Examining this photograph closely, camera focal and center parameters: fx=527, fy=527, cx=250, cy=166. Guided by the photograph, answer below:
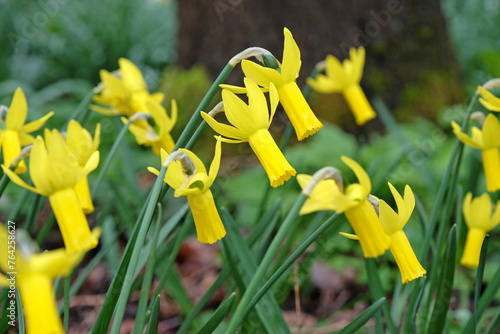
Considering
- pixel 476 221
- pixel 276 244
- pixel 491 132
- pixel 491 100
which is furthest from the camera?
pixel 476 221

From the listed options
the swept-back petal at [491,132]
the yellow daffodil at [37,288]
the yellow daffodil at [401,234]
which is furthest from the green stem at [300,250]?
the swept-back petal at [491,132]

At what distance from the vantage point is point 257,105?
3.10ft

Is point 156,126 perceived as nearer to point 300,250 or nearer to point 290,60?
point 290,60

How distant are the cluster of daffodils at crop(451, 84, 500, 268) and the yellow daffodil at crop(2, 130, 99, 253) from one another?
2.70 feet

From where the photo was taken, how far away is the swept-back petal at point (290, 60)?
963mm

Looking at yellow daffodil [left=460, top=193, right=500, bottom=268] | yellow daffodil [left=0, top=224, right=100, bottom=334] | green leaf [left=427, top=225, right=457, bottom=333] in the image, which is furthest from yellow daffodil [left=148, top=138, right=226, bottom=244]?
yellow daffodil [left=460, top=193, right=500, bottom=268]

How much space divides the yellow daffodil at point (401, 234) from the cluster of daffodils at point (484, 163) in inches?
13.5

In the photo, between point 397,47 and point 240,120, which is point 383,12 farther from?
point 240,120

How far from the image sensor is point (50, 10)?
720 cm

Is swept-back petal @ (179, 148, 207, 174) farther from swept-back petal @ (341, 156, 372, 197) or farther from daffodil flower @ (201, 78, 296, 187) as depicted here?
swept-back petal @ (341, 156, 372, 197)

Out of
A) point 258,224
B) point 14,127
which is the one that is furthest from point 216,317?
point 14,127

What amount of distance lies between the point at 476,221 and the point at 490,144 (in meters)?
0.29

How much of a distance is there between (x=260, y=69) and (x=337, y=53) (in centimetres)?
246

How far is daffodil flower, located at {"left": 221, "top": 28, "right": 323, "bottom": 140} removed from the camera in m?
0.97
